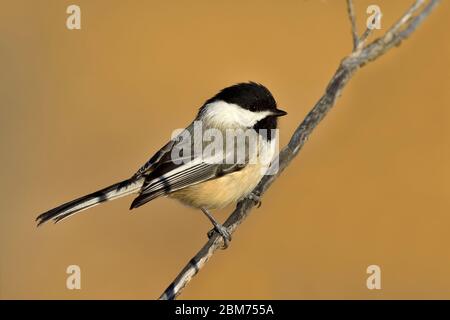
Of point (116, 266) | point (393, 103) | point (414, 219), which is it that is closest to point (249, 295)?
point (116, 266)

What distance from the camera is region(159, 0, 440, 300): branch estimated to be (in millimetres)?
2326

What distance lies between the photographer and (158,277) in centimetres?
568

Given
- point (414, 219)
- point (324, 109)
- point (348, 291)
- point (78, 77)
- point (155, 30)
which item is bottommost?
point (348, 291)

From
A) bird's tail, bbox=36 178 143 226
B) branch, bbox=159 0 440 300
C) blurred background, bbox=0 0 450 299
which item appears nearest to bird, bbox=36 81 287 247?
bird's tail, bbox=36 178 143 226

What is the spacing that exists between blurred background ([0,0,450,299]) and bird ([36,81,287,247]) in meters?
2.22

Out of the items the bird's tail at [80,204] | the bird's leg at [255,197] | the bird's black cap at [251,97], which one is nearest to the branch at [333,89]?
the bird's leg at [255,197]

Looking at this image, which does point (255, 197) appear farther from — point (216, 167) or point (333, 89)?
point (333, 89)

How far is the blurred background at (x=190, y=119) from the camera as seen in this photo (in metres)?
5.65

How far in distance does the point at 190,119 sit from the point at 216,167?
4.07 meters

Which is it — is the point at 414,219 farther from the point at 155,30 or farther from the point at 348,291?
the point at 155,30

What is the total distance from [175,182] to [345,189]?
→ 342 cm

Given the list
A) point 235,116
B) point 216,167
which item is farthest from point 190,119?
point 216,167

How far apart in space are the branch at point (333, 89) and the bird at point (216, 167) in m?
0.11

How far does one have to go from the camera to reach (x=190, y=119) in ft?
23.9
